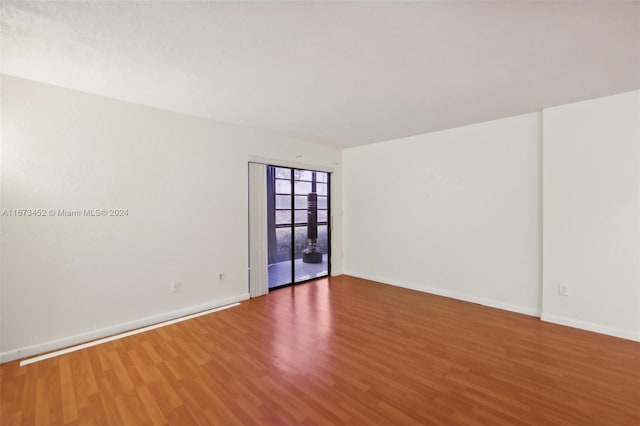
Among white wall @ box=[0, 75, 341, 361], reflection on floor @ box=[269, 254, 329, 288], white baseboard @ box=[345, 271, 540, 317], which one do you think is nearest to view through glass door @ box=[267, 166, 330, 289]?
reflection on floor @ box=[269, 254, 329, 288]

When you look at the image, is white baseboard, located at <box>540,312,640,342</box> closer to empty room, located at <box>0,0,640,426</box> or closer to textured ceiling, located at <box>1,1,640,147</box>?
empty room, located at <box>0,0,640,426</box>

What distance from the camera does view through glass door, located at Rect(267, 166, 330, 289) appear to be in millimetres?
5105

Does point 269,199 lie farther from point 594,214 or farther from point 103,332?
point 594,214

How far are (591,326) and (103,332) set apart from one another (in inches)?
218

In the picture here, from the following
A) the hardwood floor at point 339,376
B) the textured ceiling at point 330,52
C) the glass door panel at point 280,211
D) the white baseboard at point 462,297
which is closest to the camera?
the textured ceiling at point 330,52

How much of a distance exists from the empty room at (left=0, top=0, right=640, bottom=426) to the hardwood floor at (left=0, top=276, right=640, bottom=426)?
0.02 meters

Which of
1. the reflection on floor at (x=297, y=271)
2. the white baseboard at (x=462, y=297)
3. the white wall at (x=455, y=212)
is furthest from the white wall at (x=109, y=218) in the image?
the white baseboard at (x=462, y=297)

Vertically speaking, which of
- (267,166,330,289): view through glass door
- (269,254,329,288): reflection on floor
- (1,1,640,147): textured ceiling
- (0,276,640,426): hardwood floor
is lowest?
(0,276,640,426): hardwood floor

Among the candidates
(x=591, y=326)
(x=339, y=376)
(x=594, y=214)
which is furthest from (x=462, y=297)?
(x=339, y=376)

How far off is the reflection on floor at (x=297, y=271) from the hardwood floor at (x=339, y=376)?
161 cm

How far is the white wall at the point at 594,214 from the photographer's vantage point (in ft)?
9.73

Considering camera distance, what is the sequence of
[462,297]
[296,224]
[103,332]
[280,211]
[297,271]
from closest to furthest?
[103,332]
[462,297]
[280,211]
[296,224]
[297,271]

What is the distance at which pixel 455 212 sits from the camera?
14.4ft

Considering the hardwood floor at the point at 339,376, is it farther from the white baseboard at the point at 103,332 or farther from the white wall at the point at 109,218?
the white wall at the point at 109,218
